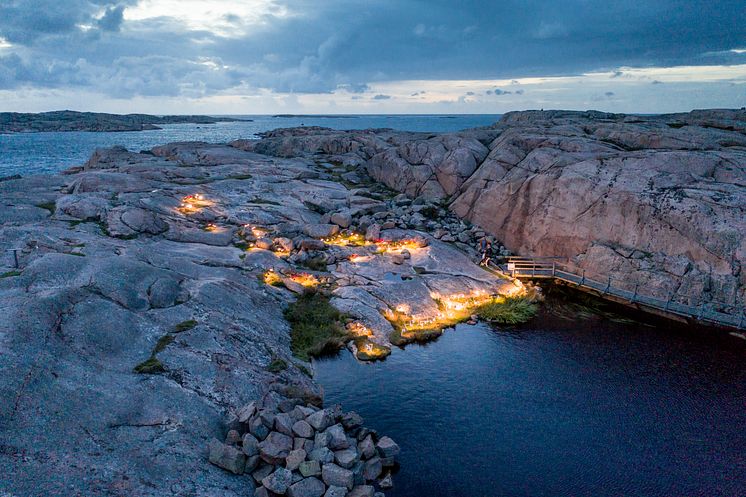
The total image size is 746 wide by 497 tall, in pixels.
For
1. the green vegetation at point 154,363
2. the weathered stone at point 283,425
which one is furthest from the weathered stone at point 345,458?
the green vegetation at point 154,363

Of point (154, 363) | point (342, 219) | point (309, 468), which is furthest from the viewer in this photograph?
point (342, 219)

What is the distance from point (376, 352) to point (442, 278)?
1296 centimetres

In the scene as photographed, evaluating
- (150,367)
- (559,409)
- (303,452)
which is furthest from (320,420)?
(559,409)

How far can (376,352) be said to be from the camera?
31.2 meters

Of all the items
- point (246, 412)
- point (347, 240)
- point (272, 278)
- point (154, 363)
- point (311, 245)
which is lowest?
point (246, 412)

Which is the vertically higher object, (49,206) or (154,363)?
(49,206)

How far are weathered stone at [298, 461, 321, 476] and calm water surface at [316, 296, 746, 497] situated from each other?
3.61 meters

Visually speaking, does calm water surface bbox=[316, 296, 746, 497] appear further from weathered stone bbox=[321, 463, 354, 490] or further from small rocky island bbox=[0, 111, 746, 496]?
weathered stone bbox=[321, 463, 354, 490]

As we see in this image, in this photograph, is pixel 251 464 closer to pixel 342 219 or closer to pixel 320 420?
pixel 320 420

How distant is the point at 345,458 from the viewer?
19438 mm

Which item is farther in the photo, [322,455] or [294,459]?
[322,455]

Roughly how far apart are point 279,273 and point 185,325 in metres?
14.1

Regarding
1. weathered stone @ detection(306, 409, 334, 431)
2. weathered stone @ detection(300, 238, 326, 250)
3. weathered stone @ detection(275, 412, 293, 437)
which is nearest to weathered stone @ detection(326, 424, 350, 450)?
weathered stone @ detection(306, 409, 334, 431)

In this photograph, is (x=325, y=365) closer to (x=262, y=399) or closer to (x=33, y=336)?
(x=262, y=399)
